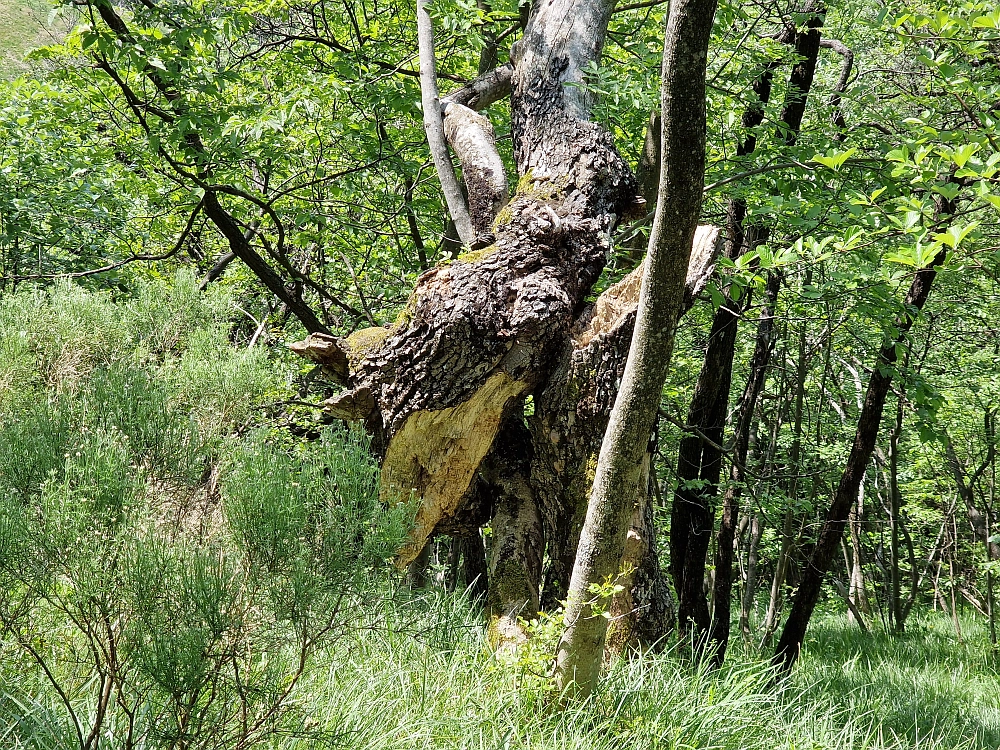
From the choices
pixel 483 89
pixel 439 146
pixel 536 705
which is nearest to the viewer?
pixel 536 705

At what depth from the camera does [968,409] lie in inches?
347

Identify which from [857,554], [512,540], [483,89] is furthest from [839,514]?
[857,554]

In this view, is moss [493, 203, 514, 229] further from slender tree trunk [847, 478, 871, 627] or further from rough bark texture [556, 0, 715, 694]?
slender tree trunk [847, 478, 871, 627]

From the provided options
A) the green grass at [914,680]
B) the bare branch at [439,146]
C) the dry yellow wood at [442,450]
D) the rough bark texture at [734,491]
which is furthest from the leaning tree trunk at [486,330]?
the green grass at [914,680]

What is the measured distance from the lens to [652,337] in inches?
101

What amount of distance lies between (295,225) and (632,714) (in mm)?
4109

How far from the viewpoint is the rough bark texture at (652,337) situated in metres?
2.14

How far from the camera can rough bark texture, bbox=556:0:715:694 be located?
214cm

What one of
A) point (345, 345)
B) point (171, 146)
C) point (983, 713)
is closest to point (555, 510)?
point (345, 345)

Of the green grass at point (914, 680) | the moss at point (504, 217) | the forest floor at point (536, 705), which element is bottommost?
the green grass at point (914, 680)

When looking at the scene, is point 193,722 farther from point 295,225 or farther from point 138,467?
point 295,225

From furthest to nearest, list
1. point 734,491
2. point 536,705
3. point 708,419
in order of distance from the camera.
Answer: point 734,491 → point 708,419 → point 536,705

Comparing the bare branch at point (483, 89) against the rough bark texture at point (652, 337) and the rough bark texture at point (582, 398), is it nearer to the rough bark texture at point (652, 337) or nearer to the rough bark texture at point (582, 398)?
the rough bark texture at point (582, 398)

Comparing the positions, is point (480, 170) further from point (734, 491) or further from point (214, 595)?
point (734, 491)
